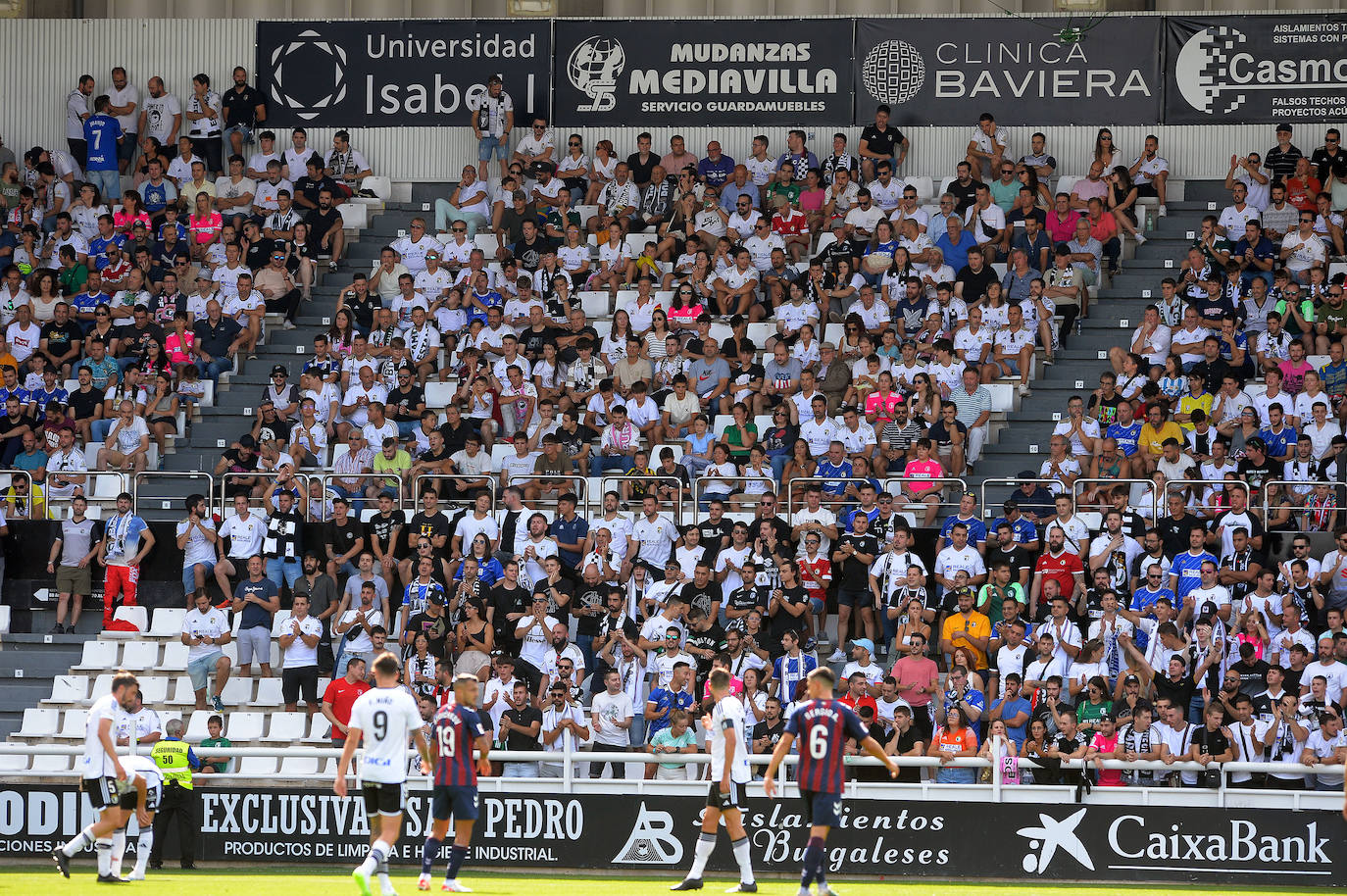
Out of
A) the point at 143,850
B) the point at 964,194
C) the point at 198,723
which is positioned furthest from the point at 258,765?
the point at 964,194

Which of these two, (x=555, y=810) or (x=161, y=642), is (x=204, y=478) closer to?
(x=161, y=642)

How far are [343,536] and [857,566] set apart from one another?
6494 mm

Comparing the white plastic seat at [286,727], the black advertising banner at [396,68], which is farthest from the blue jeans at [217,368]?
the white plastic seat at [286,727]

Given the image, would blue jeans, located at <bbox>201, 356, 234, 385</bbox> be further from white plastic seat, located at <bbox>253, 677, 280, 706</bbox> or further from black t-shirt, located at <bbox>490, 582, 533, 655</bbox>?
black t-shirt, located at <bbox>490, 582, 533, 655</bbox>

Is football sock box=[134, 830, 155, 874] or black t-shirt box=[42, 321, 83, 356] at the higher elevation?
black t-shirt box=[42, 321, 83, 356]

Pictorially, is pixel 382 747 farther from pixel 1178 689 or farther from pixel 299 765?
pixel 1178 689

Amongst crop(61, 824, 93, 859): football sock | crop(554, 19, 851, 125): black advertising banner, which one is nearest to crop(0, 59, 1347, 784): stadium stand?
crop(554, 19, 851, 125): black advertising banner

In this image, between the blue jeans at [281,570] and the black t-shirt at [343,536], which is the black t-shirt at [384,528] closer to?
the black t-shirt at [343,536]

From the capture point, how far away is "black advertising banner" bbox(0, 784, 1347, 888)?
17578 mm

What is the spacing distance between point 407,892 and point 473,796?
125 centimetres

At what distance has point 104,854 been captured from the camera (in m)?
15.5

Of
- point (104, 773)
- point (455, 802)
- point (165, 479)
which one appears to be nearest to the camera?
point (455, 802)

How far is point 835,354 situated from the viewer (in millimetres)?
23984

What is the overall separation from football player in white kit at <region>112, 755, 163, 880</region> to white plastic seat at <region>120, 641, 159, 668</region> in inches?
199
